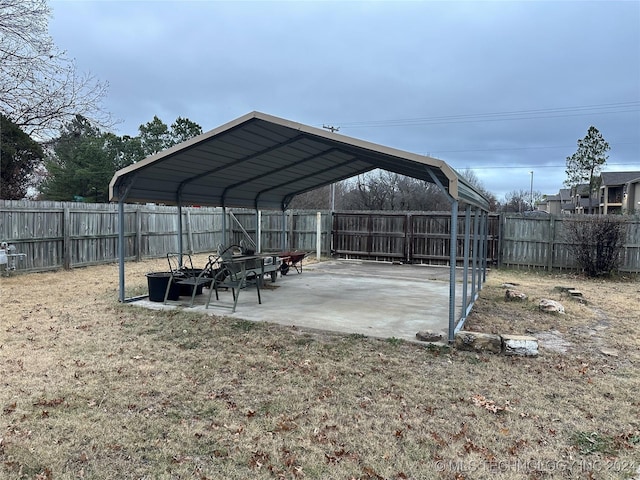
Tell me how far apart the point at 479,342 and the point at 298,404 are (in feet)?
7.58

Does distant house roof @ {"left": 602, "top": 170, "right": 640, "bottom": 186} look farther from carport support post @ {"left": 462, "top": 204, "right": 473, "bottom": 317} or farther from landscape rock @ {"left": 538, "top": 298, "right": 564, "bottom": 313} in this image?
carport support post @ {"left": 462, "top": 204, "right": 473, "bottom": 317}

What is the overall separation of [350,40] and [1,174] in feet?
41.5

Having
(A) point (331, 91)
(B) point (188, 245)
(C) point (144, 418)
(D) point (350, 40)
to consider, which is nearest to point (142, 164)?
(C) point (144, 418)

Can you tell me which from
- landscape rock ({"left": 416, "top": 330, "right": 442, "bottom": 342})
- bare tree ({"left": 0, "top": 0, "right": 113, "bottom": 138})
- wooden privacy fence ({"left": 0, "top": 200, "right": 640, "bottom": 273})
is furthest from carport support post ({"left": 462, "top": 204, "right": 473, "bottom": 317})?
bare tree ({"left": 0, "top": 0, "right": 113, "bottom": 138})

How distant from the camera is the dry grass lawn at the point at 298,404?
7.97 feet

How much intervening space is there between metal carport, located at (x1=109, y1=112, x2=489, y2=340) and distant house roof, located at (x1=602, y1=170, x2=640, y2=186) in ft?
114

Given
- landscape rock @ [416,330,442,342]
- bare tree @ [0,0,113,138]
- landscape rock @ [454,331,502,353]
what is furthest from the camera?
bare tree @ [0,0,113,138]

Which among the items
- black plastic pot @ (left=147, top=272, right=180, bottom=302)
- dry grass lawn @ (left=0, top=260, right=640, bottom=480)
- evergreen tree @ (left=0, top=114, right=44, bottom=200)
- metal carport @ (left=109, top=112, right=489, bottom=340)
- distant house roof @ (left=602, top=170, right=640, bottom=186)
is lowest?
dry grass lawn @ (left=0, top=260, right=640, bottom=480)

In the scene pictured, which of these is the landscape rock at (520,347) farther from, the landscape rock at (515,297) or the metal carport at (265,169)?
the landscape rock at (515,297)

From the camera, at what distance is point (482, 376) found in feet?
12.4

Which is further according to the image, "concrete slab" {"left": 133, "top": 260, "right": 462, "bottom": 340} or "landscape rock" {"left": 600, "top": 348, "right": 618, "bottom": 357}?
"concrete slab" {"left": 133, "top": 260, "right": 462, "bottom": 340}

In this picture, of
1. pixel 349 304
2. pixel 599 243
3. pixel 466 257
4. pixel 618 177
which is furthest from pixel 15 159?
pixel 618 177

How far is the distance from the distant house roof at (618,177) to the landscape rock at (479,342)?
1497 inches

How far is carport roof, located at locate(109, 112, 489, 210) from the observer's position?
5.18 m
